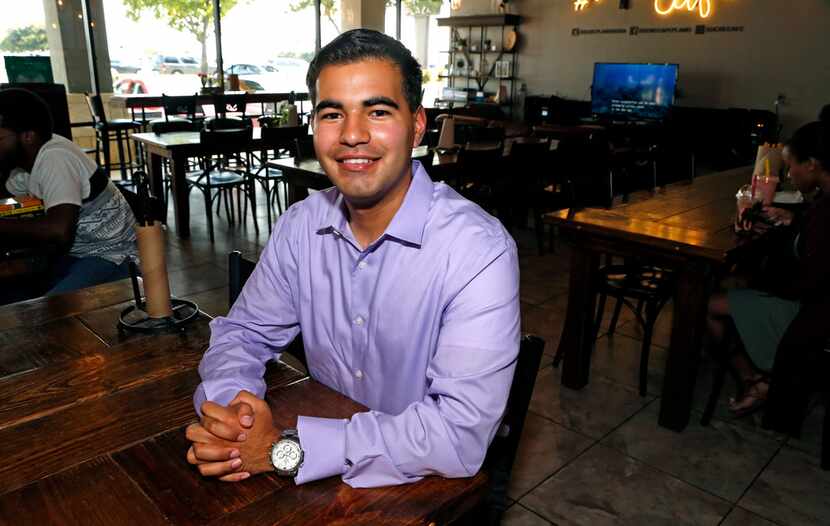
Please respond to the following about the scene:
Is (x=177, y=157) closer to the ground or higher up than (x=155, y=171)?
higher up

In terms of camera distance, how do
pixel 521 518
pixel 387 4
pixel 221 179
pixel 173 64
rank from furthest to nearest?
pixel 387 4
pixel 173 64
pixel 221 179
pixel 521 518

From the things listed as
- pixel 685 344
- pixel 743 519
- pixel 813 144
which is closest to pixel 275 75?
pixel 813 144

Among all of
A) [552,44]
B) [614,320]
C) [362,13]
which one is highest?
[362,13]

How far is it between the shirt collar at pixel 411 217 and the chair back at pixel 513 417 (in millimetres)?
295

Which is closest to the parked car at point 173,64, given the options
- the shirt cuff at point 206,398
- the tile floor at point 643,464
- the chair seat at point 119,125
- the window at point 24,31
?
the window at point 24,31

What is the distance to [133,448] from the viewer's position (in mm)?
962

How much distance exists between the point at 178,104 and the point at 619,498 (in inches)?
251

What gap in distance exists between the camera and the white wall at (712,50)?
665 cm

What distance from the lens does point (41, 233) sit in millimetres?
2137

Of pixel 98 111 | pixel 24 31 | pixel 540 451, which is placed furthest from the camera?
pixel 24 31

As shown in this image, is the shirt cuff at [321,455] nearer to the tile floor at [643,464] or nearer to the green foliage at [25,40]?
the tile floor at [643,464]

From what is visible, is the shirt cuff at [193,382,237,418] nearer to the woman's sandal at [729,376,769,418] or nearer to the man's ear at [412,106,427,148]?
the man's ear at [412,106,427,148]

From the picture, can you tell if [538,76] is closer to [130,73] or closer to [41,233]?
[130,73]

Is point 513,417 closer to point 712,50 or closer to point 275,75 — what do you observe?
point 712,50
